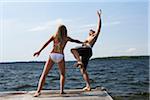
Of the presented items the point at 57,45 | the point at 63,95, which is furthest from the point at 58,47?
the point at 63,95

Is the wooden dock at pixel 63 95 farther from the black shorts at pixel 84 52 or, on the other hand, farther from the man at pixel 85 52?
→ the black shorts at pixel 84 52

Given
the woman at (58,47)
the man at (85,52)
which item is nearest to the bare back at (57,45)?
the woman at (58,47)

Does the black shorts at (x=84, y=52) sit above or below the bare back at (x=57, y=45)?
below

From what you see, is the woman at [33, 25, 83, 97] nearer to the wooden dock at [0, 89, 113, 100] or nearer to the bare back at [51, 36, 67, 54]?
the bare back at [51, 36, 67, 54]

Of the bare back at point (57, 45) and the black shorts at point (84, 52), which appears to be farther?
the black shorts at point (84, 52)

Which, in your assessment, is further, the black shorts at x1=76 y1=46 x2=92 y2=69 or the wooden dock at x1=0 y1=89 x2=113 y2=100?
the black shorts at x1=76 y1=46 x2=92 y2=69

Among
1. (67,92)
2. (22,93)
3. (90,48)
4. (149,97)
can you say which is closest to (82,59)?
(90,48)

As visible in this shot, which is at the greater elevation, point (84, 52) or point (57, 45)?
point (57, 45)

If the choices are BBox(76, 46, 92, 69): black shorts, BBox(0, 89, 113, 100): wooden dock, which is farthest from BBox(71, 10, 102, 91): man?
BBox(0, 89, 113, 100): wooden dock

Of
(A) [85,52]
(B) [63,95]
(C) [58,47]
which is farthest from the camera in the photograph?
(A) [85,52]

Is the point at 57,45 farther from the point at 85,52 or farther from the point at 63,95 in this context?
the point at 63,95

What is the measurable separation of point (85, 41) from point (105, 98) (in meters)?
1.95

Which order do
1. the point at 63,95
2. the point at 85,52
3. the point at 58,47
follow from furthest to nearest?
1. the point at 85,52
2. the point at 63,95
3. the point at 58,47

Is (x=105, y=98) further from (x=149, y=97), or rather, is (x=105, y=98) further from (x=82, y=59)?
(x=149, y=97)
